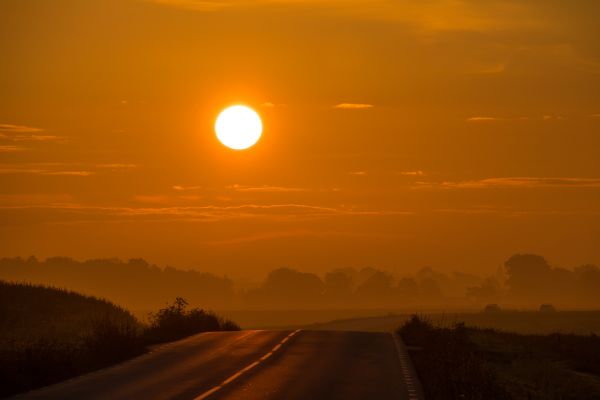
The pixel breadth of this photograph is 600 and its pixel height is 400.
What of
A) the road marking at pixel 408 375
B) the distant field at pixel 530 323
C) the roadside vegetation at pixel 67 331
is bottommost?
the road marking at pixel 408 375

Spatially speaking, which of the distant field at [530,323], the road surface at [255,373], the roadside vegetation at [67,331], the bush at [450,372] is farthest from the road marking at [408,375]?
the distant field at [530,323]

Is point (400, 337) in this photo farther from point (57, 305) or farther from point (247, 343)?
point (57, 305)

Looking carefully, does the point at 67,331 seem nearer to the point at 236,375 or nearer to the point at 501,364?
the point at 501,364

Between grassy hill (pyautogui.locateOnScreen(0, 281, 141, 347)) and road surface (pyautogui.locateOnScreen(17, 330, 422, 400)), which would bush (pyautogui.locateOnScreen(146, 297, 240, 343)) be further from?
grassy hill (pyautogui.locateOnScreen(0, 281, 141, 347))

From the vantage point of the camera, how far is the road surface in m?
25.2

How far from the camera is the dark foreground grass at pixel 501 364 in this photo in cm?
2780

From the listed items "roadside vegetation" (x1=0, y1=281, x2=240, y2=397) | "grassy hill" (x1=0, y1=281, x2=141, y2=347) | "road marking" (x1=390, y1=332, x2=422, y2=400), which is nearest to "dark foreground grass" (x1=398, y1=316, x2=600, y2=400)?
"road marking" (x1=390, y1=332, x2=422, y2=400)

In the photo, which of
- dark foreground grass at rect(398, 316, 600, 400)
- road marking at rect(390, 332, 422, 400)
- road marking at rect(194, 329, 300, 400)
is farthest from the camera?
dark foreground grass at rect(398, 316, 600, 400)

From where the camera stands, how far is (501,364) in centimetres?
4159

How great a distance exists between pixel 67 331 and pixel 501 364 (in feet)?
82.9

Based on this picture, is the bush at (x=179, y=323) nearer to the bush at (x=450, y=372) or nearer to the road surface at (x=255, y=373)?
the road surface at (x=255, y=373)

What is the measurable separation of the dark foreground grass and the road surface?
1.07 metres

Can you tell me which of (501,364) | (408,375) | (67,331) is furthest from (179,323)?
(408,375)

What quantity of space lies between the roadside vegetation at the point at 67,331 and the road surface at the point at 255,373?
0.98m
